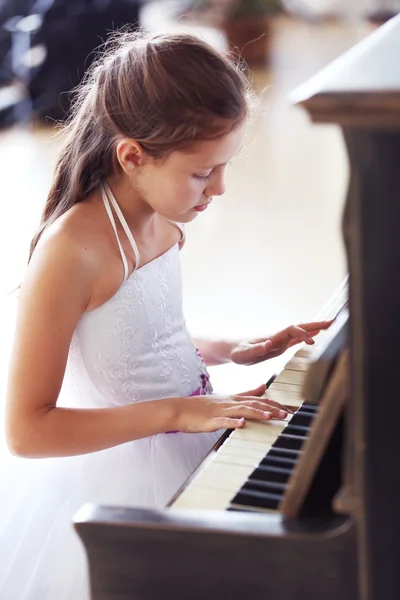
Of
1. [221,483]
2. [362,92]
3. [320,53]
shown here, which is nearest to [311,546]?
[221,483]

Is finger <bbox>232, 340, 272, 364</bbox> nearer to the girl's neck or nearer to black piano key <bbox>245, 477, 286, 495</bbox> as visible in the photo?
the girl's neck

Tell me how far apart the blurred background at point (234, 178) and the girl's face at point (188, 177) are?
1.77ft

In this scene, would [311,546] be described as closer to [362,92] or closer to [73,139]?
[362,92]

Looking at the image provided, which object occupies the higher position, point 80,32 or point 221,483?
point 80,32

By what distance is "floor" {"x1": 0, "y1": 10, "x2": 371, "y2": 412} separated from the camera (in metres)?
3.99

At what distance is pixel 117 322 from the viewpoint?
1867 millimetres

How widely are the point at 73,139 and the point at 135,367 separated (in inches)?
18.1

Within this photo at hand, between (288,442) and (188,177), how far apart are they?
51cm

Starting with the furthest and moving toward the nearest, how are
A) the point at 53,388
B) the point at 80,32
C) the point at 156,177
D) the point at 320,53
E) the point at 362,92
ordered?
the point at 320,53 → the point at 80,32 → the point at 156,177 → the point at 53,388 → the point at 362,92

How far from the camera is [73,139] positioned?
A: 1972 mm

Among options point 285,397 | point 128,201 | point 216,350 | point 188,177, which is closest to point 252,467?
point 285,397

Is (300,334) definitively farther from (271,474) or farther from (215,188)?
(271,474)

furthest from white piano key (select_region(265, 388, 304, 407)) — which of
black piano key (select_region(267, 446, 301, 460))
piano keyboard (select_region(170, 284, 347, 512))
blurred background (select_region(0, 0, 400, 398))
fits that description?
blurred background (select_region(0, 0, 400, 398))

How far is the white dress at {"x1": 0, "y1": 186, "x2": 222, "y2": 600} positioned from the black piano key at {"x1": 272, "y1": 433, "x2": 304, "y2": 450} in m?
0.37
